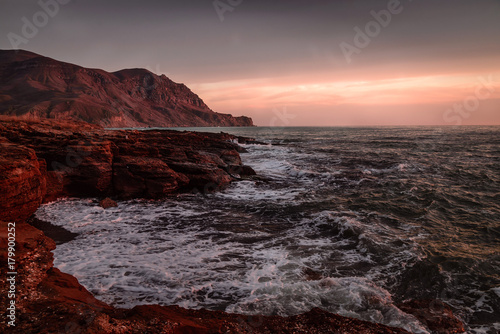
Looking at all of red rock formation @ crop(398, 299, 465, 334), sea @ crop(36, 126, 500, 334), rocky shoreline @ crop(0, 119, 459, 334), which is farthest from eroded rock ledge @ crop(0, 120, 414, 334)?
red rock formation @ crop(398, 299, 465, 334)

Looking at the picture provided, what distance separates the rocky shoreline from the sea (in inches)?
32.3

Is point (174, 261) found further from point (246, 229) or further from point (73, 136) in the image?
point (73, 136)

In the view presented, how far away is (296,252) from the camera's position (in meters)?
7.42

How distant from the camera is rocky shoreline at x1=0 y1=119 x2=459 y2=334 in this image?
320cm

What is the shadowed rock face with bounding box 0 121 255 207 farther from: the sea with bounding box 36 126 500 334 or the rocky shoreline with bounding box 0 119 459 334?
the sea with bounding box 36 126 500 334

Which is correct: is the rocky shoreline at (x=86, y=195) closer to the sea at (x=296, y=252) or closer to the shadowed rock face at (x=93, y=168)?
the shadowed rock face at (x=93, y=168)

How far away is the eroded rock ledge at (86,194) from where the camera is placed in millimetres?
3203

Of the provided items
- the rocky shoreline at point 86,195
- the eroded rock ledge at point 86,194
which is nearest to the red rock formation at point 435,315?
the rocky shoreline at point 86,195

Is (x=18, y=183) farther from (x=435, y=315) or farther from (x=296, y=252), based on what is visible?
(x=435, y=315)

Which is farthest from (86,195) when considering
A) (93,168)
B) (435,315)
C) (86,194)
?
(435,315)

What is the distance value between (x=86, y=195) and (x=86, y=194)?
49 mm

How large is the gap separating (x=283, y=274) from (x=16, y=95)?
233 meters

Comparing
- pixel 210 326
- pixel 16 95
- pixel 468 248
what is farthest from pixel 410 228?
pixel 16 95

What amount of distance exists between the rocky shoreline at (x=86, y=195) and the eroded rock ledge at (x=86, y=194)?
12mm
